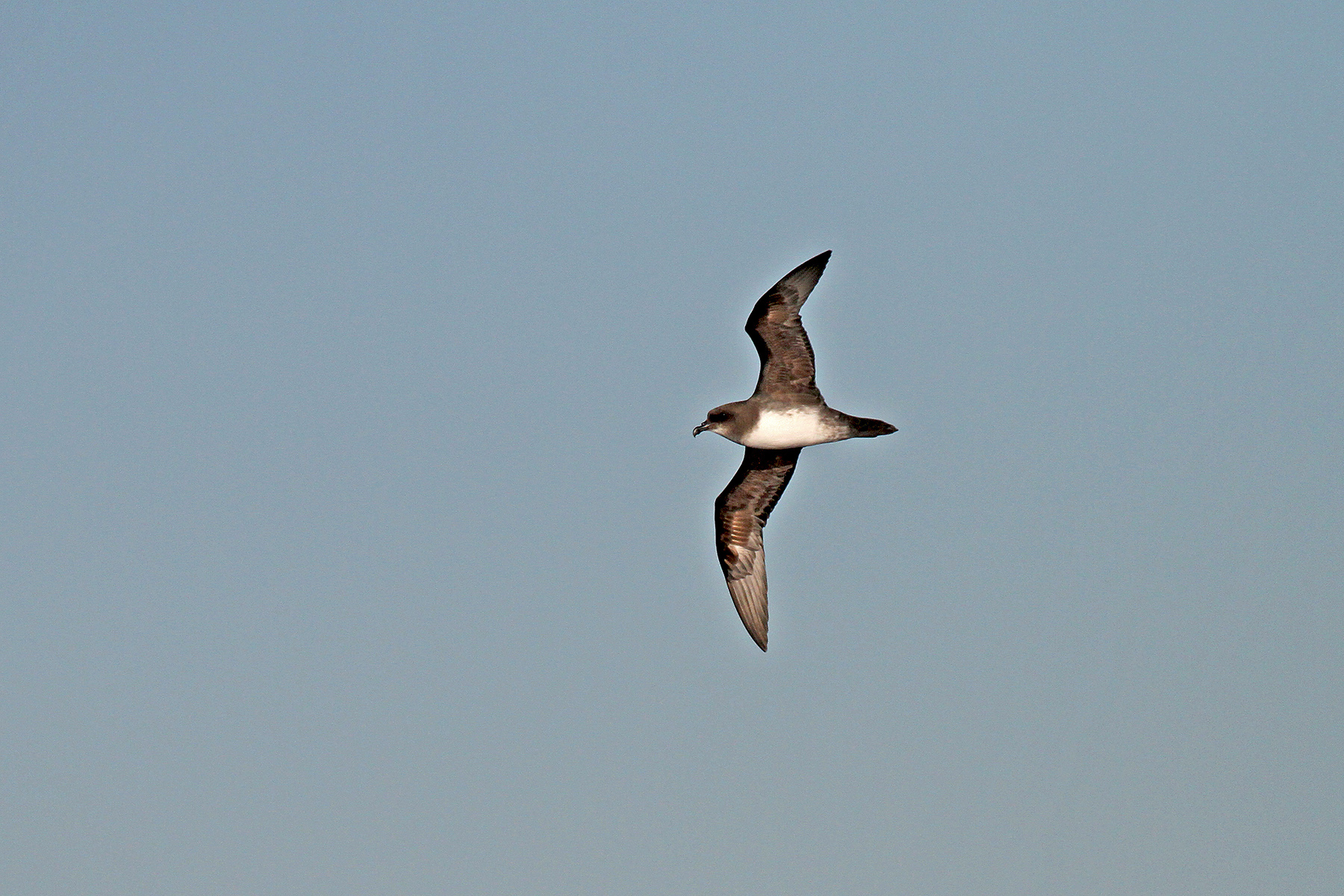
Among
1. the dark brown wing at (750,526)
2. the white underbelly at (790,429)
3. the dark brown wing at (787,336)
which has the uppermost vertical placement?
the dark brown wing at (787,336)

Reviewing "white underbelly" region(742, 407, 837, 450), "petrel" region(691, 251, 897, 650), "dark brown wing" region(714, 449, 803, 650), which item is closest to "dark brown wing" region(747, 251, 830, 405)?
"petrel" region(691, 251, 897, 650)

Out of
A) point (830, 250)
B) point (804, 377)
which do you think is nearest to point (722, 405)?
point (804, 377)

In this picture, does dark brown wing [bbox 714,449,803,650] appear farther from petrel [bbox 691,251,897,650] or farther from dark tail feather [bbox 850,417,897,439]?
dark tail feather [bbox 850,417,897,439]

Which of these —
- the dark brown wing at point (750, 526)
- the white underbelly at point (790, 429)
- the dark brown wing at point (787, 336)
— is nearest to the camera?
the dark brown wing at point (787, 336)

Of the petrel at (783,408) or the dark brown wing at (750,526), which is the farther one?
the dark brown wing at (750,526)

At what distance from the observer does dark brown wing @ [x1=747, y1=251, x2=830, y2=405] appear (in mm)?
28328

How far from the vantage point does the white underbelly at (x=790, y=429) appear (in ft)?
95.7

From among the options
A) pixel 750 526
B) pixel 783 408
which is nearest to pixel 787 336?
pixel 783 408

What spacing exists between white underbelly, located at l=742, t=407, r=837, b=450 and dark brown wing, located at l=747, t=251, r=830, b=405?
32 cm

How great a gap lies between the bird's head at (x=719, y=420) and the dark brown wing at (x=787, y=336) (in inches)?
25.0

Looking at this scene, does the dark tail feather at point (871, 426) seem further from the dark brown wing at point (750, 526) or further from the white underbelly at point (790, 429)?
the dark brown wing at point (750, 526)

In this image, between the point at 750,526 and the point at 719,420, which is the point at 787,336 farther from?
the point at 750,526

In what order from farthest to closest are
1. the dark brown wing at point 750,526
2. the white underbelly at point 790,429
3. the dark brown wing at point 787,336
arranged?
the dark brown wing at point 750,526
the white underbelly at point 790,429
the dark brown wing at point 787,336

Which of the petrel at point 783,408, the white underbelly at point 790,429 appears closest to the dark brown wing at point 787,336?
the petrel at point 783,408
